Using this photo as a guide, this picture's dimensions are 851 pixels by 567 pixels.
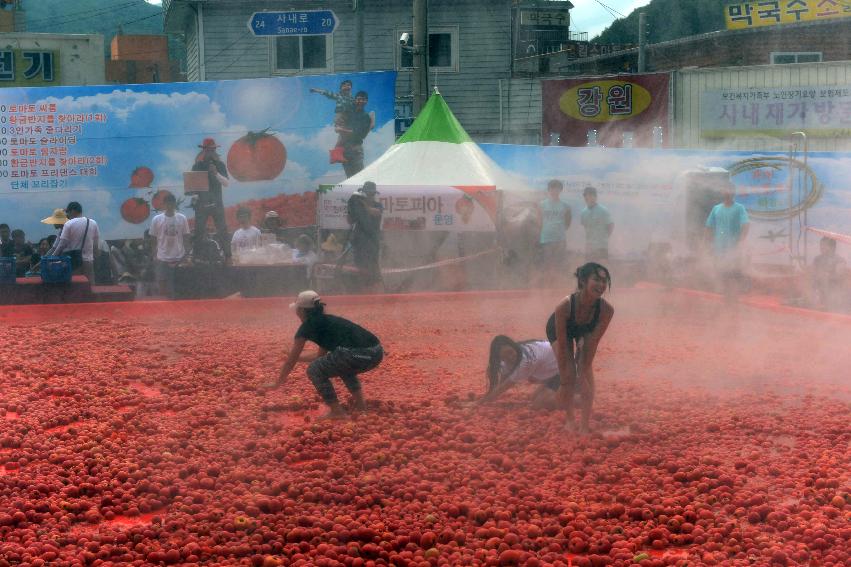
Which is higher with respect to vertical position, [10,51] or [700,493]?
[10,51]

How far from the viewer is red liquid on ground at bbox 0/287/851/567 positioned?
19.5ft

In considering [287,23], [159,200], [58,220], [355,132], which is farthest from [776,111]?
[58,220]

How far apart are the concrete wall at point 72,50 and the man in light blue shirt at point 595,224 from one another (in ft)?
70.2

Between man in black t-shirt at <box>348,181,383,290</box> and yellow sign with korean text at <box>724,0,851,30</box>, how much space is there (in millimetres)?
21909

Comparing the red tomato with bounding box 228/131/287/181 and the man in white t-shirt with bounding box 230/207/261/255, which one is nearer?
the man in white t-shirt with bounding box 230/207/261/255

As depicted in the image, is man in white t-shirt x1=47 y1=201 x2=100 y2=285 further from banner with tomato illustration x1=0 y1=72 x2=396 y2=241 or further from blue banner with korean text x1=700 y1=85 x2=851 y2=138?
blue banner with korean text x1=700 y1=85 x2=851 y2=138

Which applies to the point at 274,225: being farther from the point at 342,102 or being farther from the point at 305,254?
the point at 342,102

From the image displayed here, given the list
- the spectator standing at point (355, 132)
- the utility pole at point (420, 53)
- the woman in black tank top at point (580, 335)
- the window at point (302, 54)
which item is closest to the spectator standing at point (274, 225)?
the spectator standing at point (355, 132)

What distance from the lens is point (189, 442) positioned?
26.2ft

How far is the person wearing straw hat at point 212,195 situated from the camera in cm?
1867

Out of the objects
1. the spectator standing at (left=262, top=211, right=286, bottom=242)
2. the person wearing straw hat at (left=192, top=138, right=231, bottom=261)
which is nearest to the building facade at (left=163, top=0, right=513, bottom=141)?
the person wearing straw hat at (left=192, top=138, right=231, bottom=261)

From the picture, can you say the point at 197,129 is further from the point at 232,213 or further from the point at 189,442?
the point at 189,442

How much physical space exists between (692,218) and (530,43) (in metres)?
42.1

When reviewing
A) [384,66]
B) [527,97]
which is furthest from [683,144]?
[384,66]
